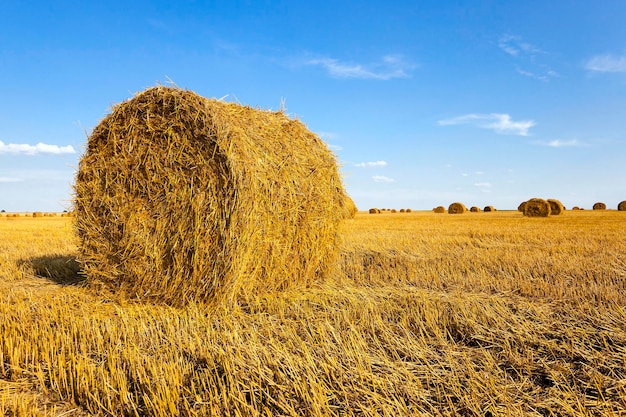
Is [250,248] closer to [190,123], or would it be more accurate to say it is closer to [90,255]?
[190,123]

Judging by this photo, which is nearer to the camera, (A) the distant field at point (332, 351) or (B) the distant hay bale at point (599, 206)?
(A) the distant field at point (332, 351)

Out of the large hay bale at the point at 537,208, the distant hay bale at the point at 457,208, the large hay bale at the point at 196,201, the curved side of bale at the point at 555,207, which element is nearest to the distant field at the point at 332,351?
the large hay bale at the point at 196,201

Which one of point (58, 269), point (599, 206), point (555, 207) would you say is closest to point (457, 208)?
point (555, 207)

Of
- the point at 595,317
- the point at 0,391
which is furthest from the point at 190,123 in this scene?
the point at 595,317

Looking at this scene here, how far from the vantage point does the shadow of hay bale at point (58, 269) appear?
682 cm

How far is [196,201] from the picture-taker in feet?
17.1

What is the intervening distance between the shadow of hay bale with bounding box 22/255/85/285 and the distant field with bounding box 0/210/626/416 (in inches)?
16.9

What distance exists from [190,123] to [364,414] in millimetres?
3989

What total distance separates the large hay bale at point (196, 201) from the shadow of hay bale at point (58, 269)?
39.2 inches

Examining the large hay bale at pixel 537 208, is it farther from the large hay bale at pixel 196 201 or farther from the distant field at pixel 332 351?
the large hay bale at pixel 196 201

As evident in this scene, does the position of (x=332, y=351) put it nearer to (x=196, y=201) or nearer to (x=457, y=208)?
(x=196, y=201)

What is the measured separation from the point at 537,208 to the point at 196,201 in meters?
26.1

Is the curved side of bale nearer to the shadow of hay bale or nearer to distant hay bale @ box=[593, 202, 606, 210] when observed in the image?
distant hay bale @ box=[593, 202, 606, 210]

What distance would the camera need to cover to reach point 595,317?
447 centimetres
